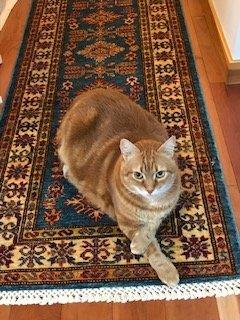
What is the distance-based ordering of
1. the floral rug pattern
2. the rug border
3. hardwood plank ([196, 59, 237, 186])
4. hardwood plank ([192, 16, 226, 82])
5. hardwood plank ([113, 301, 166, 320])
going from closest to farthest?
hardwood plank ([113, 301, 166, 320]) < the floral rug pattern < hardwood plank ([196, 59, 237, 186]) < the rug border < hardwood plank ([192, 16, 226, 82])

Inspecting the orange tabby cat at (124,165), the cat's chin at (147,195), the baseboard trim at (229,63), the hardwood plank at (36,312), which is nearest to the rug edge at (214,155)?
the baseboard trim at (229,63)

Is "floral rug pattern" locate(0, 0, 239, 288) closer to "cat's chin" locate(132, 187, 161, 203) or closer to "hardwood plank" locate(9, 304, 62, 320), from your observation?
"hardwood plank" locate(9, 304, 62, 320)

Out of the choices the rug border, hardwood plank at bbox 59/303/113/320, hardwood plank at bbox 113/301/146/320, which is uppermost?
the rug border

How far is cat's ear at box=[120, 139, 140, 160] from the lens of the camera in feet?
3.89

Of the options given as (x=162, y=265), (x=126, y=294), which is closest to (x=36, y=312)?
(x=126, y=294)

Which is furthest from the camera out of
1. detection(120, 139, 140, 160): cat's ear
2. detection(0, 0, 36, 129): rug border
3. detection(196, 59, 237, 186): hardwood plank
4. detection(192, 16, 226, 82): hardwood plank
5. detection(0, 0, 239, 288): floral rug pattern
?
detection(192, 16, 226, 82): hardwood plank

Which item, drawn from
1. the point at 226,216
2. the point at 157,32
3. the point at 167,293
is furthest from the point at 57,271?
the point at 157,32

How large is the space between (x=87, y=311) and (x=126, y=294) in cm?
13

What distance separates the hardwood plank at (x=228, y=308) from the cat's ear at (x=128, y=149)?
52 centimetres

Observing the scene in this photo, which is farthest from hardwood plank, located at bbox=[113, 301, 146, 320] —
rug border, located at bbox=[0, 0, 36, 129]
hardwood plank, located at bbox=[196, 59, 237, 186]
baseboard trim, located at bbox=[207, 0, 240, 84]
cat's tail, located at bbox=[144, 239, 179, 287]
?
baseboard trim, located at bbox=[207, 0, 240, 84]

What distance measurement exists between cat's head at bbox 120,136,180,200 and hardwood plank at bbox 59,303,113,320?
1.22 ft

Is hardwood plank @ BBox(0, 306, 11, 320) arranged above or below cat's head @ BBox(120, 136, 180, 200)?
below

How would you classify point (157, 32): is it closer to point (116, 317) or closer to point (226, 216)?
point (226, 216)

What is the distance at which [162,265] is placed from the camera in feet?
4.34
